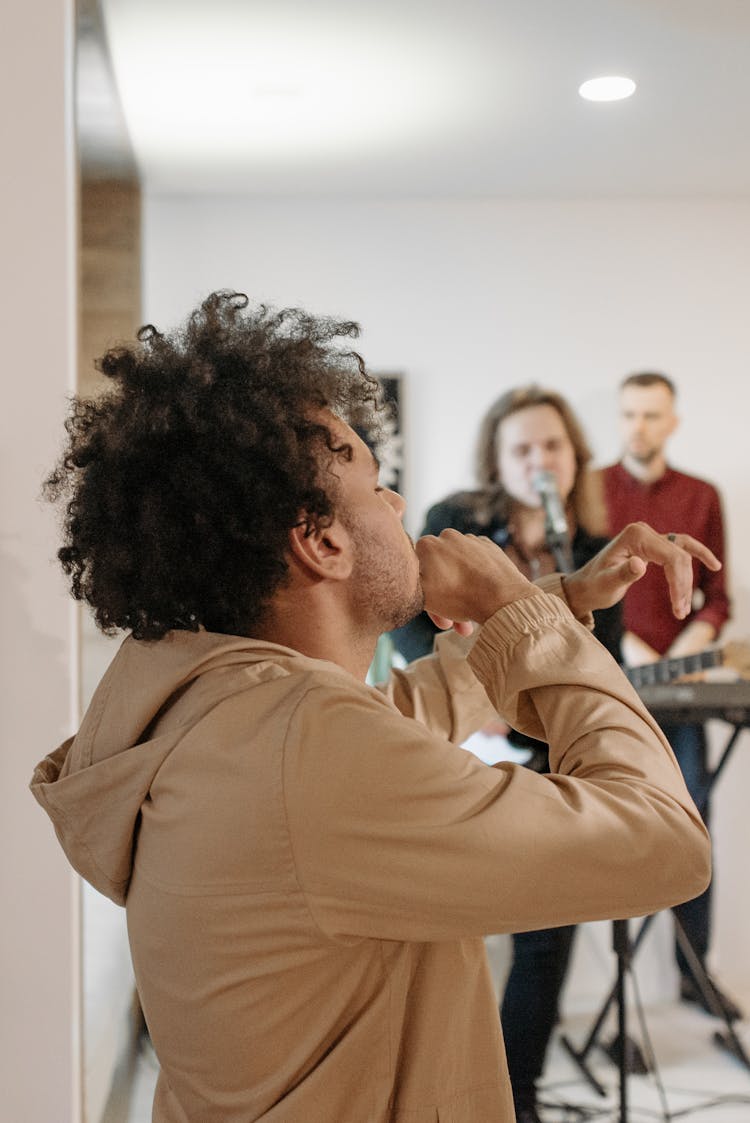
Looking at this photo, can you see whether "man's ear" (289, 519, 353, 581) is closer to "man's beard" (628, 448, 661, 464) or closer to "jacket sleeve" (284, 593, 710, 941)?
"jacket sleeve" (284, 593, 710, 941)

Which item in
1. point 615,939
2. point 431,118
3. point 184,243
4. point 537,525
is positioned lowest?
point 615,939

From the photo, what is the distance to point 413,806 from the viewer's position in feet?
2.36

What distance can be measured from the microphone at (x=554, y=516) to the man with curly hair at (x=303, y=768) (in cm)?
160

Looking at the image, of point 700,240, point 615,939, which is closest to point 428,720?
point 615,939

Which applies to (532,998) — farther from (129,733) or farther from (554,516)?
(129,733)

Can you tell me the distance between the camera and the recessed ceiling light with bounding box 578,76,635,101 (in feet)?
7.56

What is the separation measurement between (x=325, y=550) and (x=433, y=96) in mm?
1686

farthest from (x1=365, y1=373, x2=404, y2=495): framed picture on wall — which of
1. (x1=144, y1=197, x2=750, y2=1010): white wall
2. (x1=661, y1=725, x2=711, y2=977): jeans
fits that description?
(x1=661, y1=725, x2=711, y2=977): jeans

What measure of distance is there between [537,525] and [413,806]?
188 centimetres

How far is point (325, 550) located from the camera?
900mm

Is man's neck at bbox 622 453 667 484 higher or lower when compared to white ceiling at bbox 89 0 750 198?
lower

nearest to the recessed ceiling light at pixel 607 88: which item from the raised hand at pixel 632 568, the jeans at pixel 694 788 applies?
the jeans at pixel 694 788

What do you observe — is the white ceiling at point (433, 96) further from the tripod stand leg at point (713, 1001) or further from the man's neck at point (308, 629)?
the tripod stand leg at point (713, 1001)

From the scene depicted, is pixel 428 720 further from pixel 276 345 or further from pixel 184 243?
pixel 184 243
